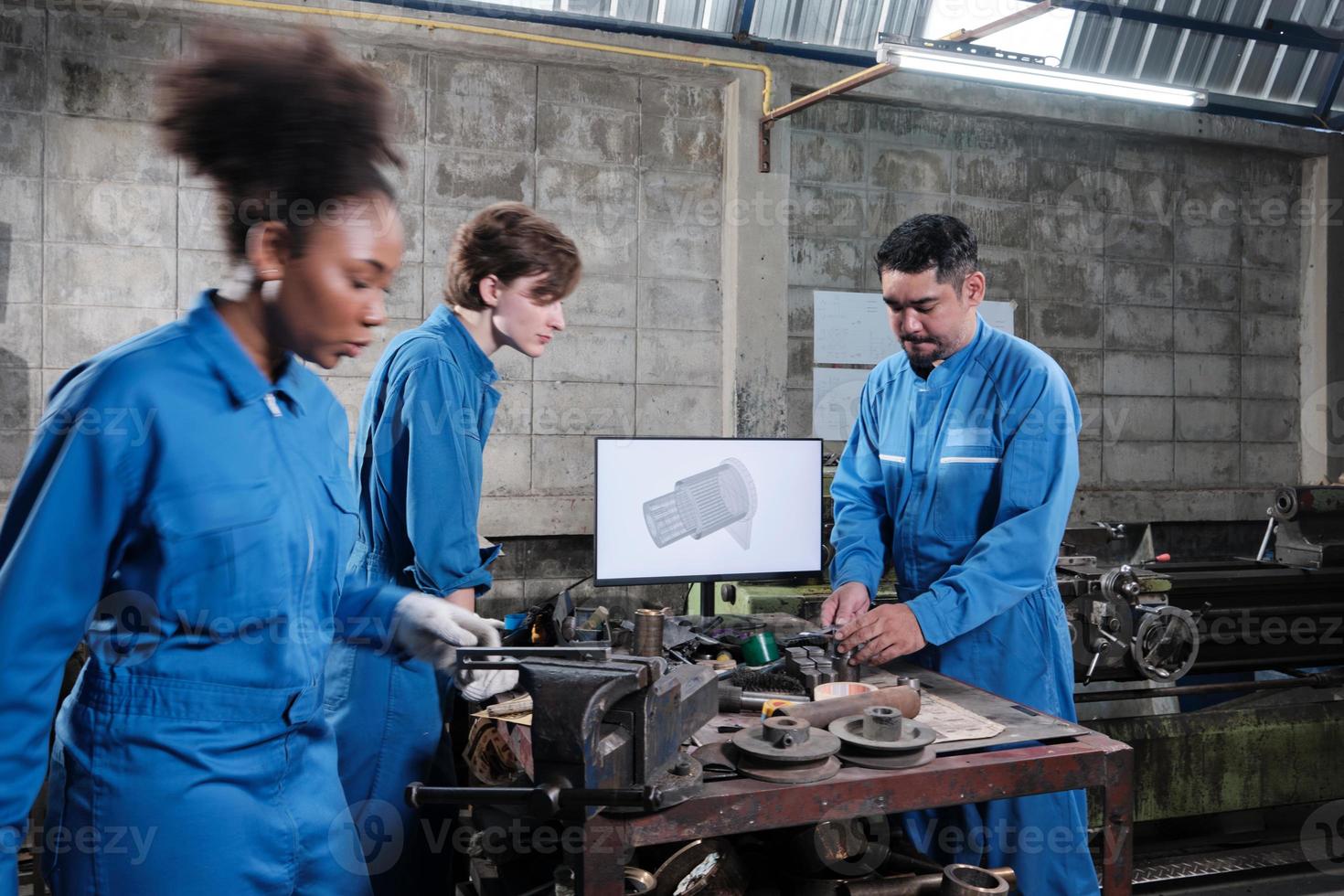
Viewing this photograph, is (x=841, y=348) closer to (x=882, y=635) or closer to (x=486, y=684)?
(x=882, y=635)

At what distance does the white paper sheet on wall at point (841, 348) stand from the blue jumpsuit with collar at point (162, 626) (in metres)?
3.39

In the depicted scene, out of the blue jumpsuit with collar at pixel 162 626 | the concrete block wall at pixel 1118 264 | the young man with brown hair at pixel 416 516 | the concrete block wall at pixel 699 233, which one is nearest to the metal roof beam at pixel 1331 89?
the concrete block wall at pixel 699 233

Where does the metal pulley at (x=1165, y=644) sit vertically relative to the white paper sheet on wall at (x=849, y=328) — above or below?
below

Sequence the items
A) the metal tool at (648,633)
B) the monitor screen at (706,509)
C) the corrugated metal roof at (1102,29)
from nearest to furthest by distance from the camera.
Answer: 1. the metal tool at (648,633)
2. the monitor screen at (706,509)
3. the corrugated metal roof at (1102,29)

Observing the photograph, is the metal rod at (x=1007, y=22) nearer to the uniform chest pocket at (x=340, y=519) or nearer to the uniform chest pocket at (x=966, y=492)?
the uniform chest pocket at (x=966, y=492)

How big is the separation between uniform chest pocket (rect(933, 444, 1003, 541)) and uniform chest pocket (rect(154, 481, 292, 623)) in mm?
1381

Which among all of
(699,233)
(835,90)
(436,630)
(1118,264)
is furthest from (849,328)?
(436,630)

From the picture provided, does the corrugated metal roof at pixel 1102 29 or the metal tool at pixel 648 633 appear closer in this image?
the metal tool at pixel 648 633

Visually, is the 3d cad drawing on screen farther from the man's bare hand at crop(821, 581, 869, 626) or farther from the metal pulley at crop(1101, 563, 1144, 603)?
the metal pulley at crop(1101, 563, 1144, 603)

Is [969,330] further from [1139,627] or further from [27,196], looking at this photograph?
[27,196]

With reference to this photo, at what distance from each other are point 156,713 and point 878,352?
3.76 meters

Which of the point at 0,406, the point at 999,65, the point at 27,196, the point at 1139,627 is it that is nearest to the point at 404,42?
the point at 27,196

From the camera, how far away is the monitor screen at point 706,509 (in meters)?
2.60

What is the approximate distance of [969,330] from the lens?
2.00m
